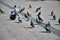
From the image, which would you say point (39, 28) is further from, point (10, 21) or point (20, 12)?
point (20, 12)

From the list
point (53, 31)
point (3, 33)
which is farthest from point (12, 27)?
point (53, 31)

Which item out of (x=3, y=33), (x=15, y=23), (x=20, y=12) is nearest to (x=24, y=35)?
(x=3, y=33)

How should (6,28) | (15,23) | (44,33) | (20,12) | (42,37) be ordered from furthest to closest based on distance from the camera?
(20,12), (15,23), (6,28), (44,33), (42,37)

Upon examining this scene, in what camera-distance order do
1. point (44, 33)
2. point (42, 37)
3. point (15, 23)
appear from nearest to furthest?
point (42, 37)
point (44, 33)
point (15, 23)

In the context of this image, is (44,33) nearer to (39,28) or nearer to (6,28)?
(39,28)

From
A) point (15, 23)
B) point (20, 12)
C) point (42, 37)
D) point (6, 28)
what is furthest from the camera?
point (20, 12)

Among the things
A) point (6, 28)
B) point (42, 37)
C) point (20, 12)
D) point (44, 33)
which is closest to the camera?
point (42, 37)

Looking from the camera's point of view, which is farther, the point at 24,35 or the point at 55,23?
the point at 55,23

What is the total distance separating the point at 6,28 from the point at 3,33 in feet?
2.04

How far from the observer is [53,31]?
23.2ft

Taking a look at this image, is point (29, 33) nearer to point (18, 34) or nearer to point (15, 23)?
point (18, 34)

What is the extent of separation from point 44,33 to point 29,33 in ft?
1.38

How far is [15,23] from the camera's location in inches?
321

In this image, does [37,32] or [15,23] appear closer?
[37,32]
